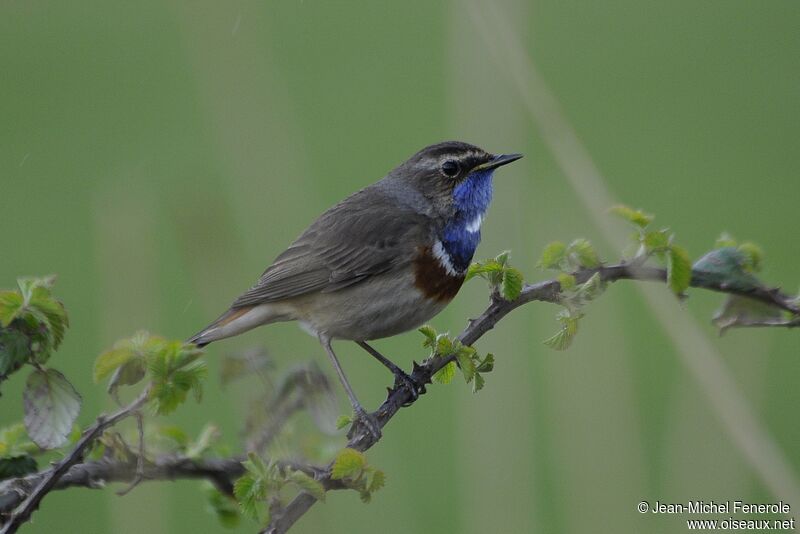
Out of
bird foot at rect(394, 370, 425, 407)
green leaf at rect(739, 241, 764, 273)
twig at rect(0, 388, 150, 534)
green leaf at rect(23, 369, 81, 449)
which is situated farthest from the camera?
bird foot at rect(394, 370, 425, 407)

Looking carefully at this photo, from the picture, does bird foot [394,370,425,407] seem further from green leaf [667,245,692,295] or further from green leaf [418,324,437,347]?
green leaf [667,245,692,295]

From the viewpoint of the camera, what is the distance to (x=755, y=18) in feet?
37.6

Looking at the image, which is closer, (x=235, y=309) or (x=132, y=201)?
(x=132, y=201)

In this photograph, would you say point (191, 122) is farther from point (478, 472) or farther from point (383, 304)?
point (478, 472)

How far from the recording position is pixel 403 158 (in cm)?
921

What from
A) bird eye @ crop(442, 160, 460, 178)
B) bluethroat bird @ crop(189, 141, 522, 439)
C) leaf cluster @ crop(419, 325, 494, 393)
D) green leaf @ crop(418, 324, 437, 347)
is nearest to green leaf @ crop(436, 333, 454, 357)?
leaf cluster @ crop(419, 325, 494, 393)

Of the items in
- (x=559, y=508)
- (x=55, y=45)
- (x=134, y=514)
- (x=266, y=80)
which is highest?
(x=55, y=45)

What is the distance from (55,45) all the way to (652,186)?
6.20 meters

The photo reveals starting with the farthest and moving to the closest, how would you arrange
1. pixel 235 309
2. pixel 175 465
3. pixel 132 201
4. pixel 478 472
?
1. pixel 235 309
2. pixel 132 201
3. pixel 478 472
4. pixel 175 465

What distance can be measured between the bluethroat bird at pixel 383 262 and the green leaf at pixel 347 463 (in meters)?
1.65

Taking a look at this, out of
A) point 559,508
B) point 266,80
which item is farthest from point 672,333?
point 559,508

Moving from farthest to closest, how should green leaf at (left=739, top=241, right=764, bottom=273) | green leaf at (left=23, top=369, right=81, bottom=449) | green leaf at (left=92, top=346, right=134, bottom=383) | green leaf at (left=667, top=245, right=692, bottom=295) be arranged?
green leaf at (left=739, top=241, right=764, bottom=273)
green leaf at (left=667, top=245, right=692, bottom=295)
green leaf at (left=92, top=346, right=134, bottom=383)
green leaf at (left=23, top=369, right=81, bottom=449)

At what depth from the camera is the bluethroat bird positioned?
3.75 meters

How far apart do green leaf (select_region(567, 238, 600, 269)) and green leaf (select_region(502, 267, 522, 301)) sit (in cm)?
11
